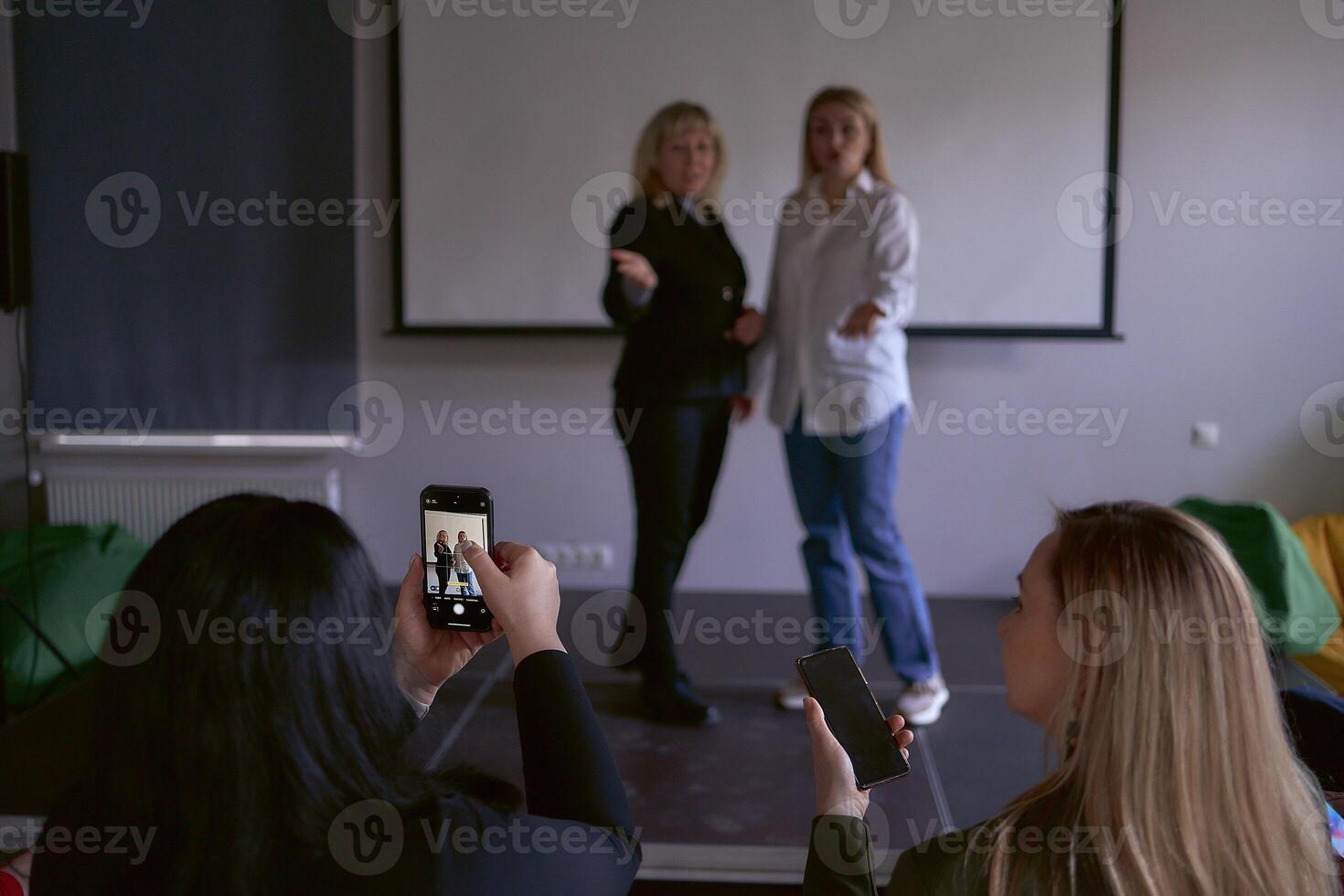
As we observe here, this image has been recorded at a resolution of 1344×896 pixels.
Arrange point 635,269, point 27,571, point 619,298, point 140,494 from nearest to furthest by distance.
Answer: point 635,269
point 619,298
point 27,571
point 140,494

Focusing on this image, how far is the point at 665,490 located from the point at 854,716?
1715 mm

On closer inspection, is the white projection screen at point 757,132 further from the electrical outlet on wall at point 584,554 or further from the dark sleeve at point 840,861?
the dark sleeve at point 840,861

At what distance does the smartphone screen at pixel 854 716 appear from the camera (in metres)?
1.10

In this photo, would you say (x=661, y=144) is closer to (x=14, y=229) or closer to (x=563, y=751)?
(x=14, y=229)

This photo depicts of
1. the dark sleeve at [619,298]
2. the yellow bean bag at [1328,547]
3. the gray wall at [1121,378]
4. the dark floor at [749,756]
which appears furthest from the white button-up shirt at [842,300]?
the yellow bean bag at [1328,547]

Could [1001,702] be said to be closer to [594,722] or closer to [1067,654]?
[1067,654]

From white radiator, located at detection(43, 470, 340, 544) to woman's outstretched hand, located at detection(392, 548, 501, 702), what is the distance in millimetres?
3057

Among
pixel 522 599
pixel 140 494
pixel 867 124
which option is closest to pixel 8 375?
pixel 140 494

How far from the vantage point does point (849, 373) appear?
2.83 m

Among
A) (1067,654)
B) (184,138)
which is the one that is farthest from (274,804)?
(184,138)

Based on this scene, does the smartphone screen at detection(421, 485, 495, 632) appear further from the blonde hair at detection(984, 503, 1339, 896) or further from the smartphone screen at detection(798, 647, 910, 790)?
the blonde hair at detection(984, 503, 1339, 896)

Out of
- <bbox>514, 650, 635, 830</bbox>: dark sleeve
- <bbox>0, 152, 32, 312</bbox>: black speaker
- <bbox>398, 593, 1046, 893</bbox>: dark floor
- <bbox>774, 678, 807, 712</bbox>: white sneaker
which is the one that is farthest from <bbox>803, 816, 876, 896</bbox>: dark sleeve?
<bbox>0, 152, 32, 312</bbox>: black speaker

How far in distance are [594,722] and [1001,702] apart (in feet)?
7.74

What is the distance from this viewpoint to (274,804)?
32.4 inches
